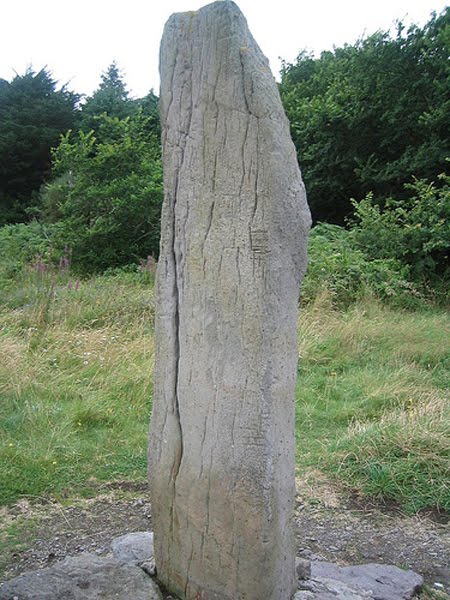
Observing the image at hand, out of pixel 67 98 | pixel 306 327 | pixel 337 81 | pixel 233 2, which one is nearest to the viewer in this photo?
pixel 233 2

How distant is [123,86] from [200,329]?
21756mm

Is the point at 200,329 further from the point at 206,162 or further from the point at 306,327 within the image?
the point at 306,327

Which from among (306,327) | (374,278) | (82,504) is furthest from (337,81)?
(82,504)

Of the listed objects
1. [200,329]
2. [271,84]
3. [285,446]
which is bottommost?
[285,446]

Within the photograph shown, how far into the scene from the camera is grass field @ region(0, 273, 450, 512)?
169 inches

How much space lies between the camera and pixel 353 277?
959 cm

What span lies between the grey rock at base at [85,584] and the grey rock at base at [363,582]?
2.28 feet

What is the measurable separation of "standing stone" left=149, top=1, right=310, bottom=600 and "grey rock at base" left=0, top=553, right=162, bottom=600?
0.67ft

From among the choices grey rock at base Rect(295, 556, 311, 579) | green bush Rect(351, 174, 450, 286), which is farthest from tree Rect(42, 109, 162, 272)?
grey rock at base Rect(295, 556, 311, 579)

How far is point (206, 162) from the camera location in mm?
2465

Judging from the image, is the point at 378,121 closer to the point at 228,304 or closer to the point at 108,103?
the point at 108,103

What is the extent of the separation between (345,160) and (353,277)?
21.7ft

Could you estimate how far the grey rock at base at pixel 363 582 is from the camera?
2.79m

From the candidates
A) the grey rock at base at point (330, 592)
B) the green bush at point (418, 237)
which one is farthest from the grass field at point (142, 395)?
the green bush at point (418, 237)
